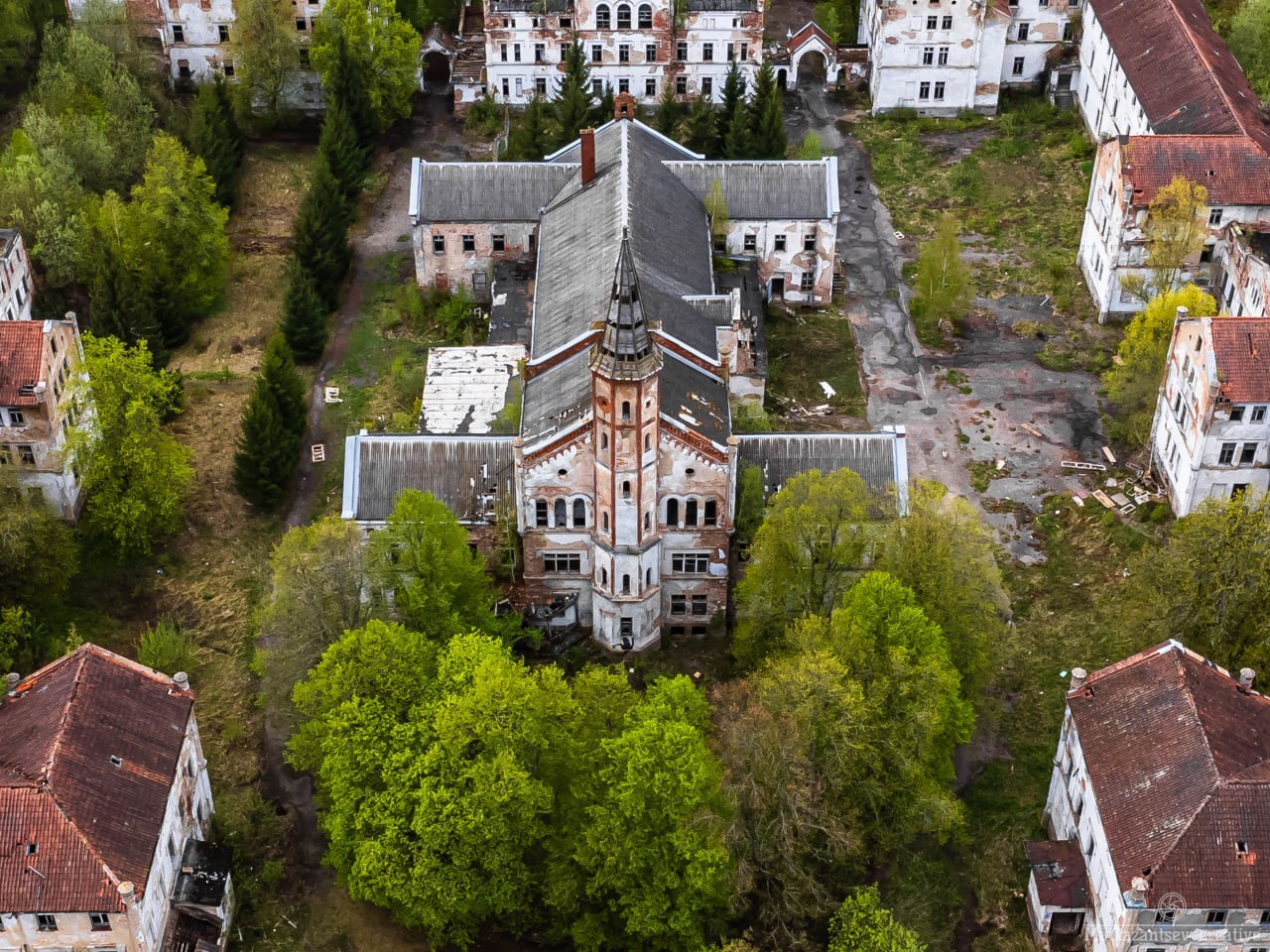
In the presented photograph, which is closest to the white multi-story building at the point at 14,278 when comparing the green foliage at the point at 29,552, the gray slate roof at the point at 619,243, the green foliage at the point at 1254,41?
the green foliage at the point at 29,552

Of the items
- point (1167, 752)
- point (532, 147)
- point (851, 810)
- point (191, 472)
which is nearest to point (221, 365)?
point (191, 472)

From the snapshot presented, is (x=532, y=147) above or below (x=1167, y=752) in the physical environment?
above

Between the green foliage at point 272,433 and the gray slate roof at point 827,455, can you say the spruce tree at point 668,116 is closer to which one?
the green foliage at point 272,433

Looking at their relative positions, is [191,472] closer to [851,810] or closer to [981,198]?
[851,810]

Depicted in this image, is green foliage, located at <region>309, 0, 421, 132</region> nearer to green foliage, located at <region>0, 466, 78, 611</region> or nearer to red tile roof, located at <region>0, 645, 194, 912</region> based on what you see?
green foliage, located at <region>0, 466, 78, 611</region>

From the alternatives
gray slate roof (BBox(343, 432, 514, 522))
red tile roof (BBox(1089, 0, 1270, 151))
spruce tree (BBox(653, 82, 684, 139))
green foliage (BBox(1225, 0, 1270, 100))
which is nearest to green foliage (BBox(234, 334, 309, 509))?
gray slate roof (BBox(343, 432, 514, 522))

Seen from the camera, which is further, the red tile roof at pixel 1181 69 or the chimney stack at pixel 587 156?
the red tile roof at pixel 1181 69
